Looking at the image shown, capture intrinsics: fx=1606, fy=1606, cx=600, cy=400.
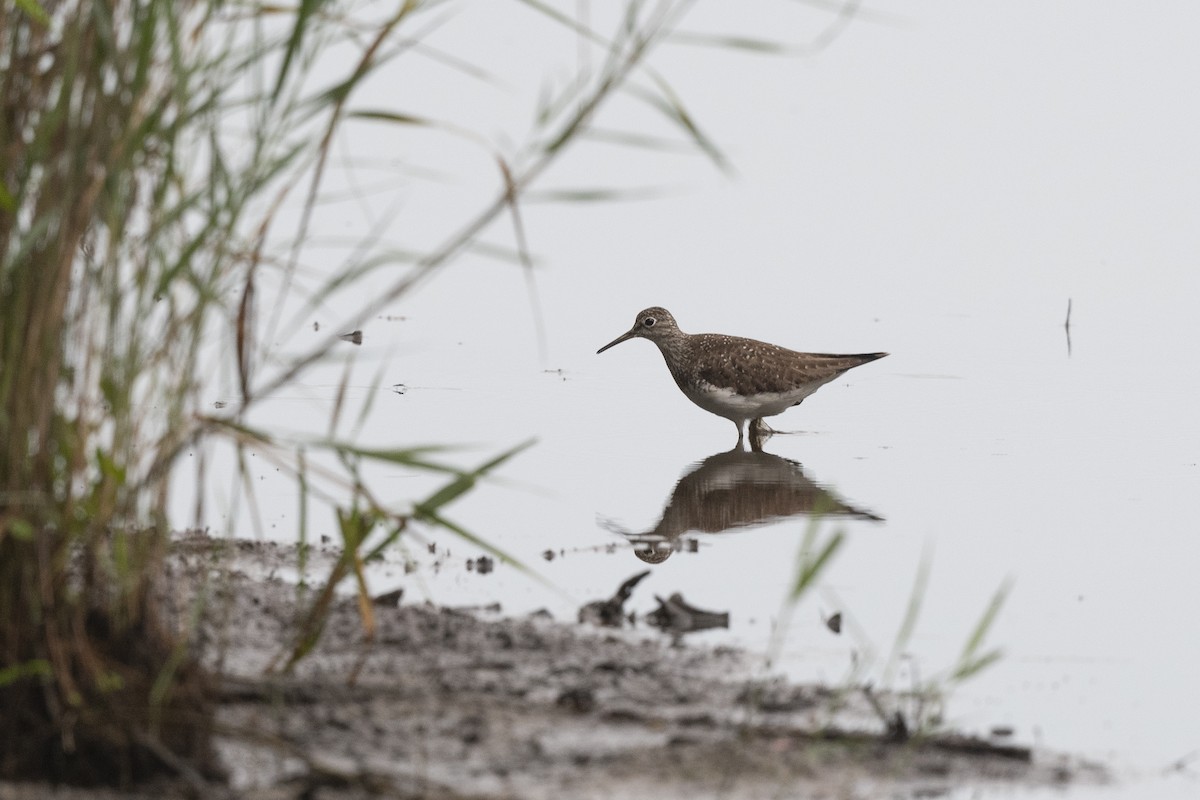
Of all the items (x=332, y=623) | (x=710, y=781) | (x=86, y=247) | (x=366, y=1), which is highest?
(x=366, y=1)

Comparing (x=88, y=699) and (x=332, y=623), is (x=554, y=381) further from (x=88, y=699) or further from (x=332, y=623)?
(x=88, y=699)

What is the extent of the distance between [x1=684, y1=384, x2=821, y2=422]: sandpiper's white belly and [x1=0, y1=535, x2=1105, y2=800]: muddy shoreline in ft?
15.7

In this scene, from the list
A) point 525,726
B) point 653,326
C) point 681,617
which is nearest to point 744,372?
point 653,326

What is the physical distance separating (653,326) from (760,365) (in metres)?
1.09

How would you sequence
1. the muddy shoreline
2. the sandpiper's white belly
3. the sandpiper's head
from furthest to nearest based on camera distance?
the sandpiper's head
the sandpiper's white belly
the muddy shoreline

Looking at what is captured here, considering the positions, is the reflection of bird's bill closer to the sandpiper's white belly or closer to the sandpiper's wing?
the sandpiper's wing

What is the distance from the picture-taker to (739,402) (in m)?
9.57

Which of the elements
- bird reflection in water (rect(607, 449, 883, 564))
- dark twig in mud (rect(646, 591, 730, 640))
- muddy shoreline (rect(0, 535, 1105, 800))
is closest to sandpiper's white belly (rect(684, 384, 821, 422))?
bird reflection in water (rect(607, 449, 883, 564))

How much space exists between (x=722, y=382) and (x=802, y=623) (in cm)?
436

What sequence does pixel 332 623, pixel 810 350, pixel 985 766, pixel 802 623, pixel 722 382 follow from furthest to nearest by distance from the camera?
pixel 810 350
pixel 722 382
pixel 802 623
pixel 332 623
pixel 985 766

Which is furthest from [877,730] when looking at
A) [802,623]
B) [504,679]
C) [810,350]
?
[810,350]

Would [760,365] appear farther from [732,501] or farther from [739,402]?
[732,501]

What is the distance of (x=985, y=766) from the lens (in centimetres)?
387

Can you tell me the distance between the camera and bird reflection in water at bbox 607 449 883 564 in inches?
264
